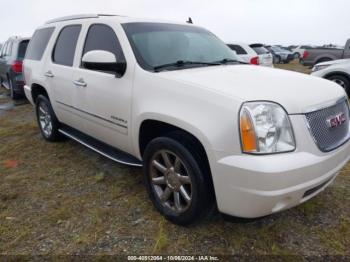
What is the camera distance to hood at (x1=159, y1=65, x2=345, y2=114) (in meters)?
2.36

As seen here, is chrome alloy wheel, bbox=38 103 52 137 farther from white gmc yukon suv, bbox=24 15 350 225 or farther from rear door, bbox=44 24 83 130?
white gmc yukon suv, bbox=24 15 350 225

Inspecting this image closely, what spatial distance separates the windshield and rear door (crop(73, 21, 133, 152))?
0.59ft

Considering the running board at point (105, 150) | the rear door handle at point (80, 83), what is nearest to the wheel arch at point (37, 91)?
the running board at point (105, 150)

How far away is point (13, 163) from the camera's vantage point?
15.2 feet

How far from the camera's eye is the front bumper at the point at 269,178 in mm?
2184

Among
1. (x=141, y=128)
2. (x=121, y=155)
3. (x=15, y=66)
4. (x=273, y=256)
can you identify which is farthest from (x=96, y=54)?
(x=15, y=66)

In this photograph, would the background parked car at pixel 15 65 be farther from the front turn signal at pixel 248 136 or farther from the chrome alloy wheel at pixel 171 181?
the front turn signal at pixel 248 136

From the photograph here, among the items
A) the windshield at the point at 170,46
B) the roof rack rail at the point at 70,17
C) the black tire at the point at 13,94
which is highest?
the roof rack rail at the point at 70,17

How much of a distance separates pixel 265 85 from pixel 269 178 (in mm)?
790

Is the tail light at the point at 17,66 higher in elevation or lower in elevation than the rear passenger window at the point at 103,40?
lower

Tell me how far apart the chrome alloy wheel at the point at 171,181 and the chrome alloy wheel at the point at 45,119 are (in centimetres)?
278

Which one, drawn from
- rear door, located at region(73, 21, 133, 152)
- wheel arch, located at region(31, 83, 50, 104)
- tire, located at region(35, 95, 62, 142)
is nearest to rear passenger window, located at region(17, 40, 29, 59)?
wheel arch, located at region(31, 83, 50, 104)

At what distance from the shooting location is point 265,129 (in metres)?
2.27

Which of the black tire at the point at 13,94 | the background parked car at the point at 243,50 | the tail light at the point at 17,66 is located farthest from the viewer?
the background parked car at the point at 243,50
